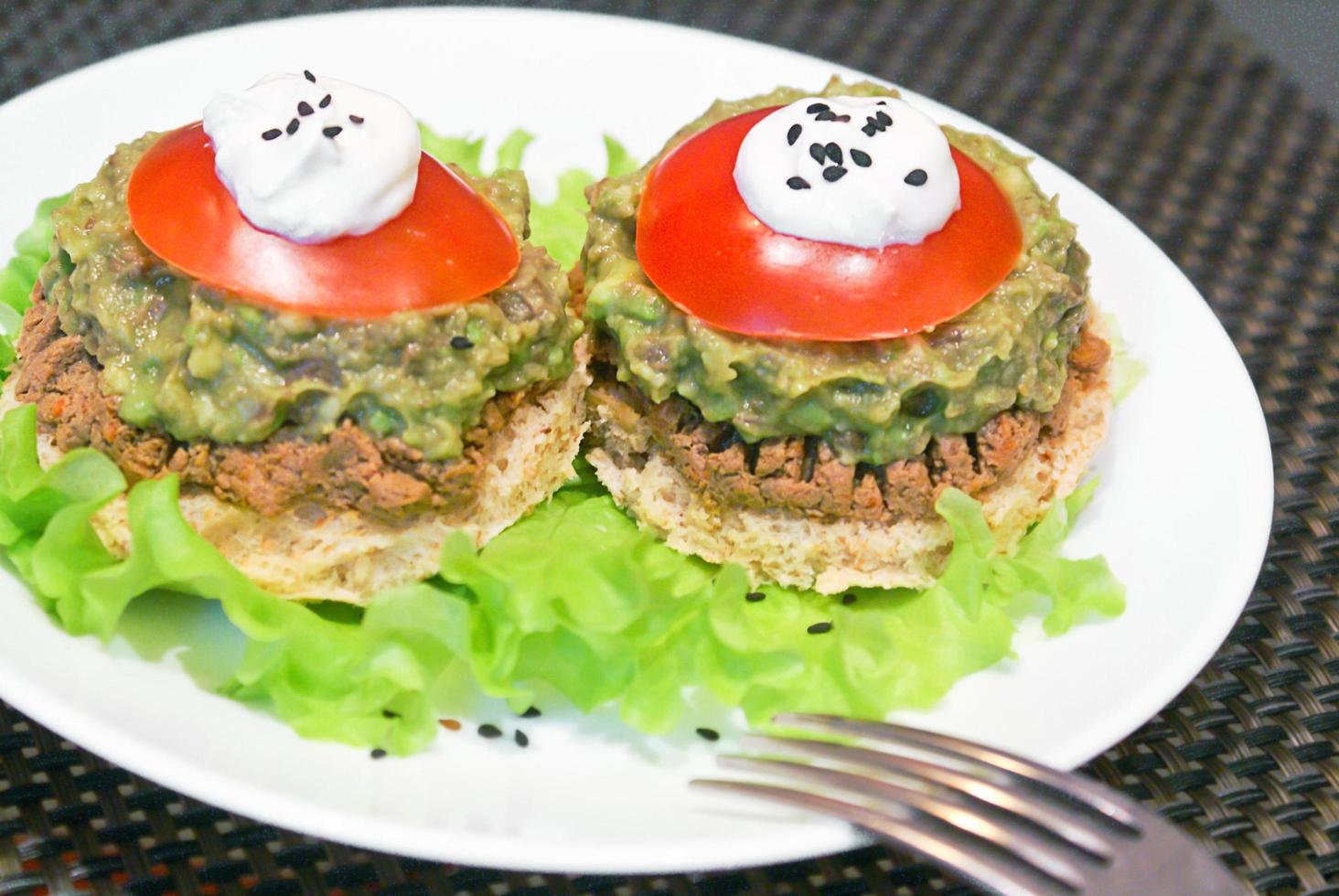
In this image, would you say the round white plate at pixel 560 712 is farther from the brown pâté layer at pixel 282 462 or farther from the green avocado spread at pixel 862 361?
the green avocado spread at pixel 862 361

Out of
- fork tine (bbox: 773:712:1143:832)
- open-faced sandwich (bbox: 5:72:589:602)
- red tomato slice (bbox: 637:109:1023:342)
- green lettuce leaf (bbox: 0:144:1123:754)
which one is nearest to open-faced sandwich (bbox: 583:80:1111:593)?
red tomato slice (bbox: 637:109:1023:342)

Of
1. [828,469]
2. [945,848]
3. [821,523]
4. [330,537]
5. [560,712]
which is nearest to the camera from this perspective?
[945,848]

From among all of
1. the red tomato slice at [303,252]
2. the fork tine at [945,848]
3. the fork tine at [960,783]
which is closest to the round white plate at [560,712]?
the fork tine at [945,848]

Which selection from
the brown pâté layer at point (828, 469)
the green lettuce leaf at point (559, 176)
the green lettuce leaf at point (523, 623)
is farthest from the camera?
the green lettuce leaf at point (559, 176)

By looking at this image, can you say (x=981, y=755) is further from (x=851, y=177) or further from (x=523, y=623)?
(x=851, y=177)

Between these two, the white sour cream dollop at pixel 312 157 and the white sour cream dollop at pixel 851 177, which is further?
the white sour cream dollop at pixel 851 177

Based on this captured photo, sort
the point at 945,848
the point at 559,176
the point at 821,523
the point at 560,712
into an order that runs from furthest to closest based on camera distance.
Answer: the point at 559,176 < the point at 821,523 < the point at 560,712 < the point at 945,848

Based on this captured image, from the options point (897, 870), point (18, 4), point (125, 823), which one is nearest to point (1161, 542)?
point (897, 870)

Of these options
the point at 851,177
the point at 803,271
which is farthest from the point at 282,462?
the point at 851,177
